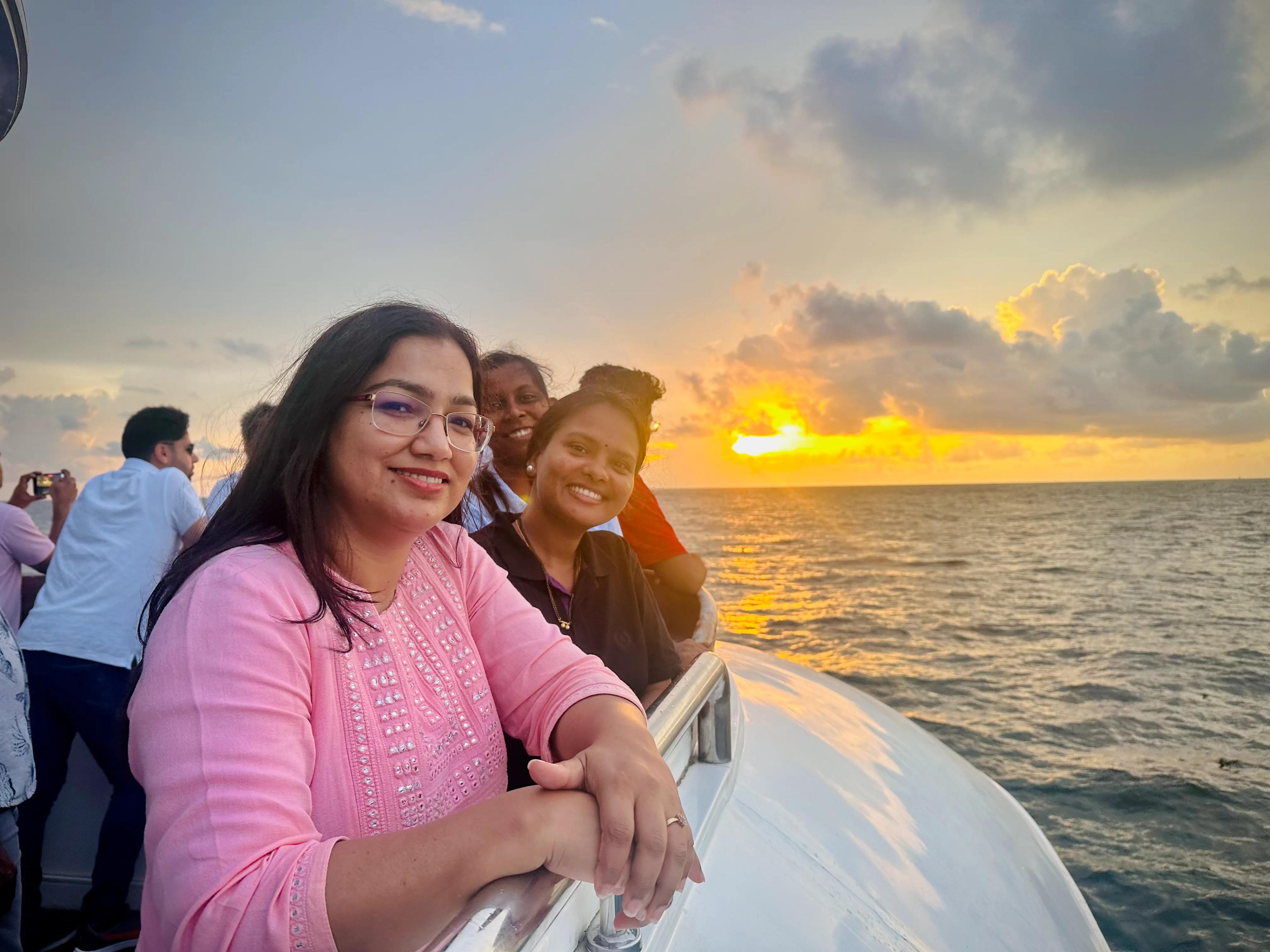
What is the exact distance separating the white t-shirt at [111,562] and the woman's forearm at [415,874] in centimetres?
270

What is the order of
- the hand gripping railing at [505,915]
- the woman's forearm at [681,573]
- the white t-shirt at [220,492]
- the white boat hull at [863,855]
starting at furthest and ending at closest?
the woman's forearm at [681,573]
the white t-shirt at [220,492]
the white boat hull at [863,855]
the hand gripping railing at [505,915]

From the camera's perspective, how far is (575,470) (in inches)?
93.0

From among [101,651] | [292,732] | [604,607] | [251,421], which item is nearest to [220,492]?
[251,421]

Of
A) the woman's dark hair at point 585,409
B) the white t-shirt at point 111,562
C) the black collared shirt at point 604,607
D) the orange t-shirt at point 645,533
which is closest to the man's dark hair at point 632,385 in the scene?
the woman's dark hair at point 585,409

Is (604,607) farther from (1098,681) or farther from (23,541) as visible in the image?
(1098,681)

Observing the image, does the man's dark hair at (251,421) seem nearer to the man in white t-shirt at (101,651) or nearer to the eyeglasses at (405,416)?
the man in white t-shirt at (101,651)

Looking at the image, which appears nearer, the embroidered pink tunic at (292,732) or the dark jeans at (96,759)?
the embroidered pink tunic at (292,732)

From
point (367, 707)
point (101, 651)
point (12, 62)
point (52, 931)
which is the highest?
point (12, 62)

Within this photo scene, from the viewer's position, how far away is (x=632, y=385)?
2.72m

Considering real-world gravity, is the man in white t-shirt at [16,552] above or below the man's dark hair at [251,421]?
below

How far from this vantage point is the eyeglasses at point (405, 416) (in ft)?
4.02

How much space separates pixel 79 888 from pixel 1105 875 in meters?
6.10

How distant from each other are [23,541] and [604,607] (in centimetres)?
276

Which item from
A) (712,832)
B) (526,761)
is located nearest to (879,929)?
(712,832)
